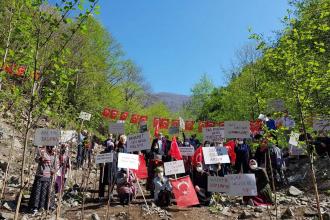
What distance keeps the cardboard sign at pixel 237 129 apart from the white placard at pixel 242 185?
101 inches

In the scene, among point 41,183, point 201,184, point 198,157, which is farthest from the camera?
point 198,157

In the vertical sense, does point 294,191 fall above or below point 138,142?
below

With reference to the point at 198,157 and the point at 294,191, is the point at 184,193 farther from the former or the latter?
the point at 294,191

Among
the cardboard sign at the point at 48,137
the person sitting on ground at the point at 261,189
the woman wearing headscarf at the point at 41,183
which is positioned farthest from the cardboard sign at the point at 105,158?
the person sitting on ground at the point at 261,189

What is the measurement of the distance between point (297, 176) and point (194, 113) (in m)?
33.7

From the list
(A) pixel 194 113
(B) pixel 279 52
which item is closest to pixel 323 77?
(B) pixel 279 52

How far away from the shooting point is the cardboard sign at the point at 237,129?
36.0ft

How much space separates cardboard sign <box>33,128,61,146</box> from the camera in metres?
8.74

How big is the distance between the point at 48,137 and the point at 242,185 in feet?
13.9

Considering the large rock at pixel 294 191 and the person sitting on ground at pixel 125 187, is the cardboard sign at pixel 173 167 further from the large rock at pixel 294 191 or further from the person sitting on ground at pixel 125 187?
the large rock at pixel 294 191

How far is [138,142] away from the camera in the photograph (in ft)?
34.6

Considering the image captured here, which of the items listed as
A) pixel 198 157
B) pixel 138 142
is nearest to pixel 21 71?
pixel 138 142

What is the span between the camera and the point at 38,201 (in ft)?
36.1

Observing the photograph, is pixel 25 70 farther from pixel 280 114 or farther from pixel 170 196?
pixel 170 196
